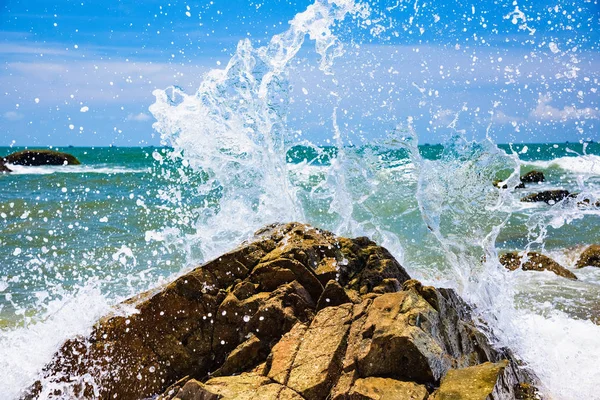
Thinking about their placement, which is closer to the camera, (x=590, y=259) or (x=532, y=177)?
(x=590, y=259)

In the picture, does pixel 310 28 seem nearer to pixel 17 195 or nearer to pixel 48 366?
pixel 48 366

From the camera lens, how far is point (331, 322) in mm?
3982

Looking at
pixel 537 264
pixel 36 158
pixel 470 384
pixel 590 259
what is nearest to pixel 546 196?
pixel 590 259

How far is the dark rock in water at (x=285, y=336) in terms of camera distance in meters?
3.51

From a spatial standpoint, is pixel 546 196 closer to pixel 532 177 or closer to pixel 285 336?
pixel 532 177

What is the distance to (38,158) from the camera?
122 feet

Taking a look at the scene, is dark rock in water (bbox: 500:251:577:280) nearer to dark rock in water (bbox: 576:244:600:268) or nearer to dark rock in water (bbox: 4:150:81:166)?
dark rock in water (bbox: 576:244:600:268)

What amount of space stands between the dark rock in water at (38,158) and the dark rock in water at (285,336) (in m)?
33.3

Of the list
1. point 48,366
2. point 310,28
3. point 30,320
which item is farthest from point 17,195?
point 48,366

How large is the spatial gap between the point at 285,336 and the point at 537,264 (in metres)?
7.35

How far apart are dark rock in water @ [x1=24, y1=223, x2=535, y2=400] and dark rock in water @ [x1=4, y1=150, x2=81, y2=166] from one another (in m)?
33.3

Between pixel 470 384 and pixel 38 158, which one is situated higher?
pixel 38 158

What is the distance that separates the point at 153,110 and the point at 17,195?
45.8 ft

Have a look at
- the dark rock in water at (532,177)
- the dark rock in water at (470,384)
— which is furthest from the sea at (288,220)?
the dark rock in water at (532,177)
